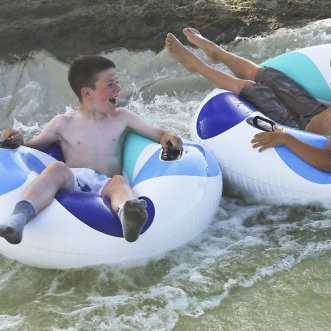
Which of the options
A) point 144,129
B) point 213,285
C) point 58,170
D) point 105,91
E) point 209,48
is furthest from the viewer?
point 209,48

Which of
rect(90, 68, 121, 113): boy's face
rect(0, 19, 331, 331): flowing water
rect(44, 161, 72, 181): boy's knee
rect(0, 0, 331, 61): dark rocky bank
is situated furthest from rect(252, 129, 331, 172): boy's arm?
rect(0, 0, 331, 61): dark rocky bank

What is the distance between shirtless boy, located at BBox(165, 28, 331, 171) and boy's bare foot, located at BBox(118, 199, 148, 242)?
970 millimetres

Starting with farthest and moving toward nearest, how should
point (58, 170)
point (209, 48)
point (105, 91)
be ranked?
point (209, 48) < point (105, 91) < point (58, 170)

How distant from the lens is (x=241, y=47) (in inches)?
217

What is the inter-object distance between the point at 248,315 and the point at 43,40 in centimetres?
412

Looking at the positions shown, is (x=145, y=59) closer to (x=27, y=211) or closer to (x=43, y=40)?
(x=43, y=40)

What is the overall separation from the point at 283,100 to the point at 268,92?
15 cm

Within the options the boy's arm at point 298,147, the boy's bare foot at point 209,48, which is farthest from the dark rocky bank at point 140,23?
the boy's arm at point 298,147

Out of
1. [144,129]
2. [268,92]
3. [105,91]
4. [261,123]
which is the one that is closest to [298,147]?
[261,123]

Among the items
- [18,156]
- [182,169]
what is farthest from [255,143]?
[18,156]

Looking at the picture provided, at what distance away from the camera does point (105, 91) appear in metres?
3.21

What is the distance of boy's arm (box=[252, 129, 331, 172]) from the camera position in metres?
3.10

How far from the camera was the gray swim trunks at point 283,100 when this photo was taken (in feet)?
12.0

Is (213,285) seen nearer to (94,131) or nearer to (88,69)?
(94,131)
